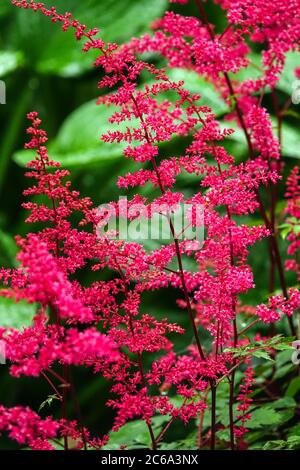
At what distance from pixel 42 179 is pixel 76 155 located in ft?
4.68

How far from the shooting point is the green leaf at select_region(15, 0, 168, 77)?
8.41ft

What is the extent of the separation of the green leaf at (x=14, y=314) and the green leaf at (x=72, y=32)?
3.07ft

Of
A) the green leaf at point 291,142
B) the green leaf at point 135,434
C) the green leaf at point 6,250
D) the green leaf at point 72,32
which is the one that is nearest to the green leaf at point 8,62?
the green leaf at point 72,32

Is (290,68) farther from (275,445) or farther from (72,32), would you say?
(275,445)

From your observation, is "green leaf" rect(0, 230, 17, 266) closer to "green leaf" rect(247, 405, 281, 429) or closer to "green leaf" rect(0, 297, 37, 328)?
Result: "green leaf" rect(0, 297, 37, 328)

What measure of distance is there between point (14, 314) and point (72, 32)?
128 centimetres

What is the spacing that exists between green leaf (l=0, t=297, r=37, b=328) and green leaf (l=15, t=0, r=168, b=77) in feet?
3.07

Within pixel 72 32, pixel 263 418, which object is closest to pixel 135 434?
pixel 263 418

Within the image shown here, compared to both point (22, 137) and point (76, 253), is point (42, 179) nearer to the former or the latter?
point (76, 253)

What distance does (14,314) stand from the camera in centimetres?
193

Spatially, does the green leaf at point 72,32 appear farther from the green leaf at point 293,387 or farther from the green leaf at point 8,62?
the green leaf at point 293,387

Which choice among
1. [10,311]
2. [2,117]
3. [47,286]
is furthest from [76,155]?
[47,286]

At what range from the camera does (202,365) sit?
0.90 m

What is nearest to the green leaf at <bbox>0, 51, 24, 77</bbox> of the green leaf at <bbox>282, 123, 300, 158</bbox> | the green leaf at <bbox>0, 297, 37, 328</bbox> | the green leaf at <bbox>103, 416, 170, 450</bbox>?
the green leaf at <bbox>0, 297, 37, 328</bbox>
